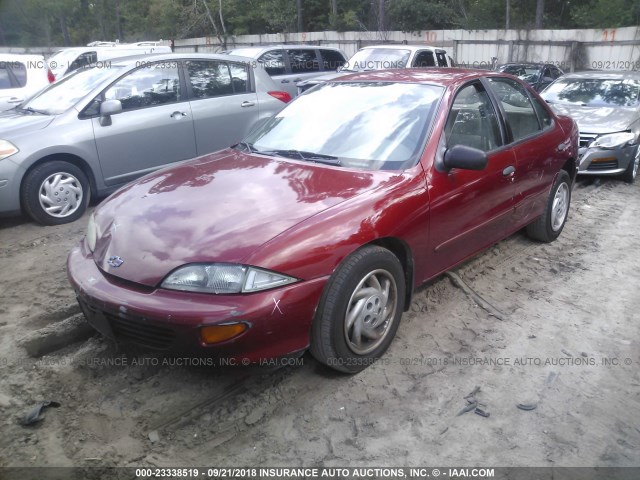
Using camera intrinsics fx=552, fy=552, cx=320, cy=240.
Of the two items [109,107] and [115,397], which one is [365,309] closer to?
[115,397]

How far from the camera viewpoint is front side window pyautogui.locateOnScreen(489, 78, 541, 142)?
4.41 m

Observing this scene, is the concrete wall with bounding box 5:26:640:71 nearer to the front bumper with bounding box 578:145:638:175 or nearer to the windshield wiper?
the front bumper with bounding box 578:145:638:175

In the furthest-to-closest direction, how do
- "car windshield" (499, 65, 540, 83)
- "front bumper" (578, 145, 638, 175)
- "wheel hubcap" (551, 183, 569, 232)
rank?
"car windshield" (499, 65, 540, 83) < "front bumper" (578, 145, 638, 175) < "wheel hubcap" (551, 183, 569, 232)

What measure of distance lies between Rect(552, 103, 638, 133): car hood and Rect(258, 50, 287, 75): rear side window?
227 inches

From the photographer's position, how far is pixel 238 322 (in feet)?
8.41

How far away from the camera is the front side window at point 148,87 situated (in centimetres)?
607

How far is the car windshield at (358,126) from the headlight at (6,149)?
269cm

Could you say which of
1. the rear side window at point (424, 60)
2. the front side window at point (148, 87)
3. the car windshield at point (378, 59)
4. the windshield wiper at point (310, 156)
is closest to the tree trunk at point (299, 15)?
the car windshield at point (378, 59)

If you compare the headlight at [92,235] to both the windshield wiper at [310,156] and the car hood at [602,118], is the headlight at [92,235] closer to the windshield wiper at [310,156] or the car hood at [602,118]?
the windshield wiper at [310,156]

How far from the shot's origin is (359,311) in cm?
304

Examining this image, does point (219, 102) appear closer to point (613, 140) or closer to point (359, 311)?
point (359, 311)

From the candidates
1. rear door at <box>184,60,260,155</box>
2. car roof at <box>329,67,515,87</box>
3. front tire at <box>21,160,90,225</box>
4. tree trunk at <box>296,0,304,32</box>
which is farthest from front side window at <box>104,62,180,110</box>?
tree trunk at <box>296,0,304,32</box>

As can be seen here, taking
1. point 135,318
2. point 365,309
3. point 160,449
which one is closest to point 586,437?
point 365,309

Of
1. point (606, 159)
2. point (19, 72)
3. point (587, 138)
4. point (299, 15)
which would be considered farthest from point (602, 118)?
point (299, 15)
